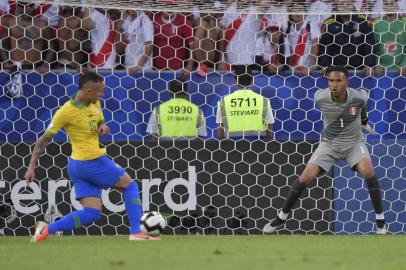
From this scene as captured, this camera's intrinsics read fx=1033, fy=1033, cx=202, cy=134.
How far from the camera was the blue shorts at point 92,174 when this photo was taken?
1020 cm

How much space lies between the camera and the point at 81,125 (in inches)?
402

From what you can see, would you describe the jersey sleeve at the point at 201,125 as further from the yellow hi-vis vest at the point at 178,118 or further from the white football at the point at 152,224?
the white football at the point at 152,224

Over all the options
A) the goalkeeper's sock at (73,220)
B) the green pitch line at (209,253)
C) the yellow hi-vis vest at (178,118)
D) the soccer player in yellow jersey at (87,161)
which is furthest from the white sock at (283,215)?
the goalkeeper's sock at (73,220)

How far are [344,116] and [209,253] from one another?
3.37 metres

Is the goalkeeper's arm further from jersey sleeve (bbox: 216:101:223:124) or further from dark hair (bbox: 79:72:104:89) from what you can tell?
dark hair (bbox: 79:72:104:89)

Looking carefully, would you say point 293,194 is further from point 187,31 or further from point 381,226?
point 187,31

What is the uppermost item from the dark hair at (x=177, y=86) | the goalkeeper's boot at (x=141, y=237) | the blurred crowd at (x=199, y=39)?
the blurred crowd at (x=199, y=39)

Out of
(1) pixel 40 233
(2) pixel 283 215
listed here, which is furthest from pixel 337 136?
(1) pixel 40 233

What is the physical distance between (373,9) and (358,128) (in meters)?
1.85

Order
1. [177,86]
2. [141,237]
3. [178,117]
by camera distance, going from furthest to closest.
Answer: [178,117]
[177,86]
[141,237]

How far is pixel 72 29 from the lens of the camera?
12992 mm

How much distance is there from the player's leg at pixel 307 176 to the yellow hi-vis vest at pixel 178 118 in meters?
2.10

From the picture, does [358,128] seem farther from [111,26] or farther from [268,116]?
[111,26]

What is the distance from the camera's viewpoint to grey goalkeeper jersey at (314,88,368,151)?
11289 millimetres
